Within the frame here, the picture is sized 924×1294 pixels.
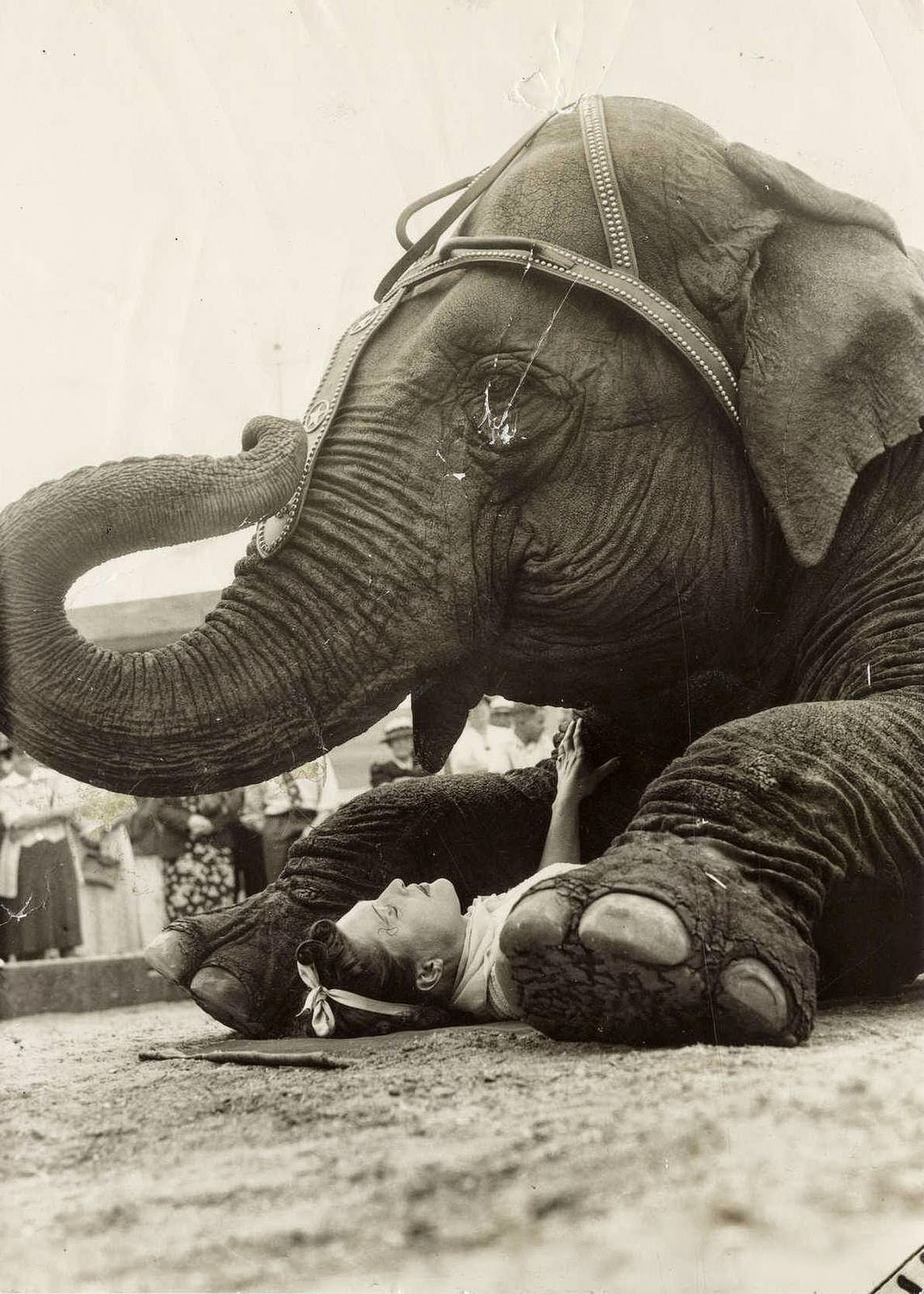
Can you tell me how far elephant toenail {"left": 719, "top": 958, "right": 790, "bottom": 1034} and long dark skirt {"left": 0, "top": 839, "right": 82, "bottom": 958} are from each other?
3.15 meters

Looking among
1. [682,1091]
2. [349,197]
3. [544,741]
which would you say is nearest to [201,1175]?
[682,1091]

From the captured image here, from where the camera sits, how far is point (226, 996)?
2529 mm

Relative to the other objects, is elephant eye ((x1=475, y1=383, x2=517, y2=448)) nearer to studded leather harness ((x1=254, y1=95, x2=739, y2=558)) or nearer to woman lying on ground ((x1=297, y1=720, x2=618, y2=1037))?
studded leather harness ((x1=254, y1=95, x2=739, y2=558))

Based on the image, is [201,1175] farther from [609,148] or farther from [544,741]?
[544,741]

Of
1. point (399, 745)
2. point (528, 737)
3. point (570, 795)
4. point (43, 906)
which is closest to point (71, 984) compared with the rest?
point (43, 906)

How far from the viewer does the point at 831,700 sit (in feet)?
7.43

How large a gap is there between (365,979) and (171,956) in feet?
1.43

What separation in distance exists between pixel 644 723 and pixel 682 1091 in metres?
1.20

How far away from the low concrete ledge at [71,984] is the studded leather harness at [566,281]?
298cm

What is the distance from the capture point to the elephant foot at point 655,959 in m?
1.69

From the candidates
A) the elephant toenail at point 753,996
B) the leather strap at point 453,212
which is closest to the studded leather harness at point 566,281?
the leather strap at point 453,212

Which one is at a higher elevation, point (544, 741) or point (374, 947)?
point (544, 741)

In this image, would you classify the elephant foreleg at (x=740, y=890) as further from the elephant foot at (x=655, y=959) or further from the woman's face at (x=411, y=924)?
the woman's face at (x=411, y=924)

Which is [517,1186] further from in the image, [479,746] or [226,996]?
[479,746]
